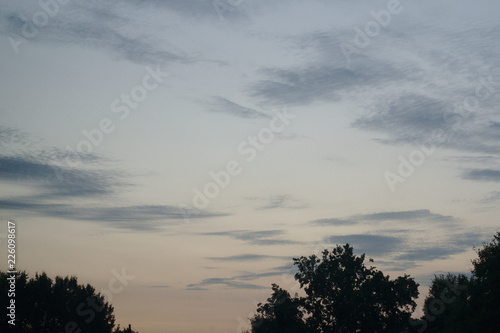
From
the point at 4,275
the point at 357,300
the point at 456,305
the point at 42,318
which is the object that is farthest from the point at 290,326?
the point at 4,275

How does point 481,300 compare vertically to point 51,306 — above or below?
below

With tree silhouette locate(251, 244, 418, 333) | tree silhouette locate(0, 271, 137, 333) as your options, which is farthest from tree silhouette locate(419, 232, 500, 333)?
tree silhouette locate(0, 271, 137, 333)

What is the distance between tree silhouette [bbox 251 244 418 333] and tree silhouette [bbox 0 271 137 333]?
2947cm

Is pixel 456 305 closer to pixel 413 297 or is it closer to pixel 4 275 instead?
pixel 413 297

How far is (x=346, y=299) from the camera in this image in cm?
7119

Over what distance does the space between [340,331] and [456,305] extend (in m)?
18.5

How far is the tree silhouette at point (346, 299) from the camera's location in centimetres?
6881

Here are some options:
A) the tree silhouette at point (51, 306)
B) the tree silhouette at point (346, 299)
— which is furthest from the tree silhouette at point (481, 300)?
the tree silhouette at point (51, 306)

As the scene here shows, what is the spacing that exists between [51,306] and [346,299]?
43.6 meters

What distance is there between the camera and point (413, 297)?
69062mm

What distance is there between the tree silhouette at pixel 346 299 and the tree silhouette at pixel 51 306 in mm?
29471

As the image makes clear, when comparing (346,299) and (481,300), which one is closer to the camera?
(481,300)

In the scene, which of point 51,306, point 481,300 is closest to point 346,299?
point 481,300

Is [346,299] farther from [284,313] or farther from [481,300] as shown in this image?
[481,300]
